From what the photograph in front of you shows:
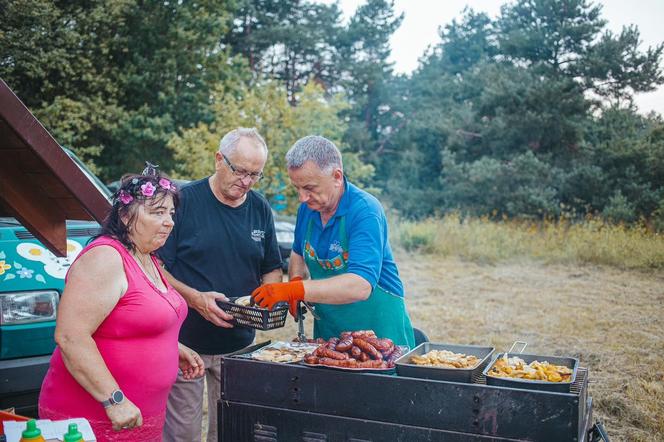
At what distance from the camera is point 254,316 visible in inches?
119

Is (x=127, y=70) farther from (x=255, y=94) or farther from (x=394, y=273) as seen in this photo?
(x=394, y=273)

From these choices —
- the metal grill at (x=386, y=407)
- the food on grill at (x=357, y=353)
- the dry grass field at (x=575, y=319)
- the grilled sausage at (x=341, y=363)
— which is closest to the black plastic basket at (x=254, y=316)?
the metal grill at (x=386, y=407)

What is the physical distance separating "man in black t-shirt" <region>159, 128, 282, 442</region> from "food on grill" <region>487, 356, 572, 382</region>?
142cm

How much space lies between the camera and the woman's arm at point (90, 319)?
234 centimetres

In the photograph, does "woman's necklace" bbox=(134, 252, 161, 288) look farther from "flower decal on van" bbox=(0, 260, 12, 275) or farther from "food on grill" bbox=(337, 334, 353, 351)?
"flower decal on van" bbox=(0, 260, 12, 275)

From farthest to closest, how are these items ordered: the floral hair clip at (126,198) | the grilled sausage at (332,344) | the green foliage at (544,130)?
the green foliage at (544,130), the grilled sausage at (332,344), the floral hair clip at (126,198)

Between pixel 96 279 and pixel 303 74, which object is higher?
pixel 303 74

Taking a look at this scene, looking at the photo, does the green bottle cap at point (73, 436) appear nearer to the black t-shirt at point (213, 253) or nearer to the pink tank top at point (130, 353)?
the pink tank top at point (130, 353)

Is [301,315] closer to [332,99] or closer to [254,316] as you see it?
[254,316]

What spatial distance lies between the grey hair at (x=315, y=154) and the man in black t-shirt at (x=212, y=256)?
0.29 metres

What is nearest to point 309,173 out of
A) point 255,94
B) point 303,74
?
point 255,94

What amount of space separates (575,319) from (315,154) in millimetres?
6516

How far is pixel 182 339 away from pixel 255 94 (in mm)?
14652

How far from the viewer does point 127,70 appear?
18328mm
